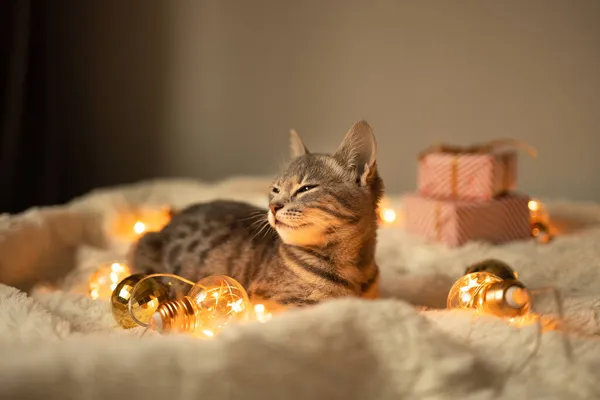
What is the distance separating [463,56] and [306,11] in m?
0.77

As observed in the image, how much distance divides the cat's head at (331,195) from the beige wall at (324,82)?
1.52m

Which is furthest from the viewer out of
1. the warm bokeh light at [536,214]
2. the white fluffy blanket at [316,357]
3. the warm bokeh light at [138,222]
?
the warm bokeh light at [138,222]

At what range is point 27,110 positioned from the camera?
8.18ft

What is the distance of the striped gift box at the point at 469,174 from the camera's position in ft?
6.10

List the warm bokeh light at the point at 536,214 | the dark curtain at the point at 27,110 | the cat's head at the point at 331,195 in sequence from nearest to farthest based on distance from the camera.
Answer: the cat's head at the point at 331,195
the warm bokeh light at the point at 536,214
the dark curtain at the point at 27,110

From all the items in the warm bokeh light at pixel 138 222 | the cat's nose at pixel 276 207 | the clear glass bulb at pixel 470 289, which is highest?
the cat's nose at pixel 276 207

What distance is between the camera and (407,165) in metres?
2.81

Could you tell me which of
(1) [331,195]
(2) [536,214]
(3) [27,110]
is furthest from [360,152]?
(3) [27,110]

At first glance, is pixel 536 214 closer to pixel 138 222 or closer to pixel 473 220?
pixel 473 220

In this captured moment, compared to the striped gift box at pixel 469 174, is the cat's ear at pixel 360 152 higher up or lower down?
higher up

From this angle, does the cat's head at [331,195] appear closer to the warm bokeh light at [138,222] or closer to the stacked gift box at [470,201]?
the stacked gift box at [470,201]

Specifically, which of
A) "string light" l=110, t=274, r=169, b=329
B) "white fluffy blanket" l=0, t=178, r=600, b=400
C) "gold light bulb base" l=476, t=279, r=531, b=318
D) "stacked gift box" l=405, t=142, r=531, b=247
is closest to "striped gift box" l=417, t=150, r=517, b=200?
"stacked gift box" l=405, t=142, r=531, b=247

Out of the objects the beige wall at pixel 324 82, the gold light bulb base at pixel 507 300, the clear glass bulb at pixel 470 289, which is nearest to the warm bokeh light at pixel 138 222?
the beige wall at pixel 324 82

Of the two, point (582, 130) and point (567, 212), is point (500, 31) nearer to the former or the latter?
point (582, 130)
